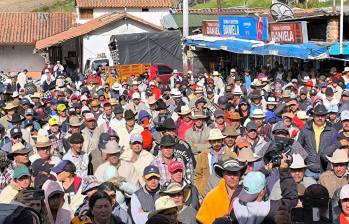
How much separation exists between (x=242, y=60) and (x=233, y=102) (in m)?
16.1

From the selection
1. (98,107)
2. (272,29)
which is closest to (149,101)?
(98,107)

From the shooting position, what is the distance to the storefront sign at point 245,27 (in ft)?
81.8

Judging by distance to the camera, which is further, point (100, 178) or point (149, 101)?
point (149, 101)

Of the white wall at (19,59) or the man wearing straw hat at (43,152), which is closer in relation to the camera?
the man wearing straw hat at (43,152)

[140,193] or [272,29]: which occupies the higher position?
[272,29]

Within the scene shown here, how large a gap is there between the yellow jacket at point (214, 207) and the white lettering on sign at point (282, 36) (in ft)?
53.0

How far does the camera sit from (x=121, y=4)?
175ft

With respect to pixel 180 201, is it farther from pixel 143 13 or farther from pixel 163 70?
pixel 143 13

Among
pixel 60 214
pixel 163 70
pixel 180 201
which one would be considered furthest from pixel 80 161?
pixel 163 70

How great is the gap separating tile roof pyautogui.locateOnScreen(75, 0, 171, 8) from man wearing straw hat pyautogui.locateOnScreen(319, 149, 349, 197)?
4613cm

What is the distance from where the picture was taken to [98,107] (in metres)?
14.4

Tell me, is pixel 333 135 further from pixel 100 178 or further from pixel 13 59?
pixel 13 59

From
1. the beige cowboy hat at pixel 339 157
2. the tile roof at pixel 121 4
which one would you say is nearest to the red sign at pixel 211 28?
the tile roof at pixel 121 4

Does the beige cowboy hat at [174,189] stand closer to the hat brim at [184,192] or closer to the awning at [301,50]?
the hat brim at [184,192]
